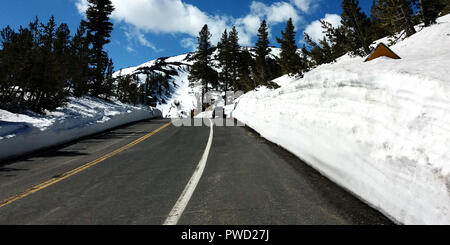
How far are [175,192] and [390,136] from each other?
334cm

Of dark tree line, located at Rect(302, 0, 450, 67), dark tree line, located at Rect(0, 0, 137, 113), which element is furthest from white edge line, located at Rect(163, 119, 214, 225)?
dark tree line, located at Rect(302, 0, 450, 67)

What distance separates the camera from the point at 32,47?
45.5 ft

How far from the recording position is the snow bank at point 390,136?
8.64 feet

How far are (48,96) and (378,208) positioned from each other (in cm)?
1627

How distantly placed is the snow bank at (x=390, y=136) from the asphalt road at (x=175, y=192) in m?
0.35

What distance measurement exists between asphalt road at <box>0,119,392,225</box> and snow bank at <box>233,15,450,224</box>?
0.35 meters


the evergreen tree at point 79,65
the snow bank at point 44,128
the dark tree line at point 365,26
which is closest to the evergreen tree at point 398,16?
the dark tree line at point 365,26

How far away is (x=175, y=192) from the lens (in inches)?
169

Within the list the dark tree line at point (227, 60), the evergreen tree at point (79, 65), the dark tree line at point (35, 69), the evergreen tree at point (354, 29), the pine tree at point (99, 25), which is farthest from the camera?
the dark tree line at point (227, 60)

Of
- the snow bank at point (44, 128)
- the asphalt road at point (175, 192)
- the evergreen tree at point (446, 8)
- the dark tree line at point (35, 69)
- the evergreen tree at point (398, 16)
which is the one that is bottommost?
the asphalt road at point (175, 192)

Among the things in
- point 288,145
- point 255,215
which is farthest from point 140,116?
point 255,215

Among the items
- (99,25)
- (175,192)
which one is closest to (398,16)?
(175,192)

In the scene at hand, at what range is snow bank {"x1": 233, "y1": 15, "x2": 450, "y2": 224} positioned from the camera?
2633 millimetres

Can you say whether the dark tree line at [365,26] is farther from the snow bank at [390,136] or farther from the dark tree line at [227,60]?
the dark tree line at [227,60]
